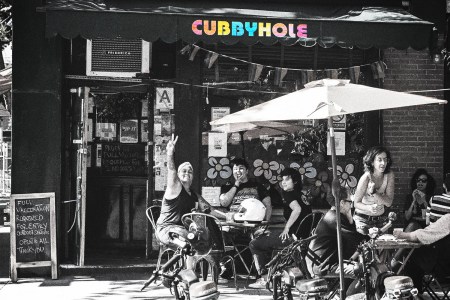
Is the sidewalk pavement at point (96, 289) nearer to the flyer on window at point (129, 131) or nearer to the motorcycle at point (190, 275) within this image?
the motorcycle at point (190, 275)

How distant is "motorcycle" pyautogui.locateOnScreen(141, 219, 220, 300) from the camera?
6625 millimetres

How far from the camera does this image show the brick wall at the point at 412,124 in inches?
433

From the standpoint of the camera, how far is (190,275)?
690cm

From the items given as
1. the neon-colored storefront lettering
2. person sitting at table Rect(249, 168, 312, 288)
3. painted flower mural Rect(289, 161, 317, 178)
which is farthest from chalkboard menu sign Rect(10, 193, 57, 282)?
painted flower mural Rect(289, 161, 317, 178)

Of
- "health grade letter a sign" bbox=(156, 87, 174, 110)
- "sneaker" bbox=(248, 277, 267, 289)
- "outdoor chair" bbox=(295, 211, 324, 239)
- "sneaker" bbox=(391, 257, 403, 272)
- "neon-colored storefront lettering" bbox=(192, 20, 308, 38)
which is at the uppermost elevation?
"neon-colored storefront lettering" bbox=(192, 20, 308, 38)

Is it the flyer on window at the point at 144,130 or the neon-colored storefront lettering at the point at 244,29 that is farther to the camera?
the flyer on window at the point at 144,130

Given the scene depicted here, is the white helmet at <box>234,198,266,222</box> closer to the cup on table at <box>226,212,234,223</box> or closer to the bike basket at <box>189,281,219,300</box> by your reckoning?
the cup on table at <box>226,212,234,223</box>

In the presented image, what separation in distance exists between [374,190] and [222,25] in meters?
2.59

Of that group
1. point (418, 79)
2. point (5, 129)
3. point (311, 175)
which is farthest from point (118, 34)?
point (5, 129)

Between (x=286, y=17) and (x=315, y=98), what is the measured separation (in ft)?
9.67

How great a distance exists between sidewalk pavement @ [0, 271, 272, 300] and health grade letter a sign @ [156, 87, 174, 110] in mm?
2269

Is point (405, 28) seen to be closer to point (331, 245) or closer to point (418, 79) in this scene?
point (418, 79)

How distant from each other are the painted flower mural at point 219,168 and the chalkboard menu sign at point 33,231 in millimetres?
2111

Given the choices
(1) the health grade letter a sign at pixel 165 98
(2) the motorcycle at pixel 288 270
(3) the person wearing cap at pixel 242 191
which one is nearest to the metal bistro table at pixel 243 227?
(3) the person wearing cap at pixel 242 191
